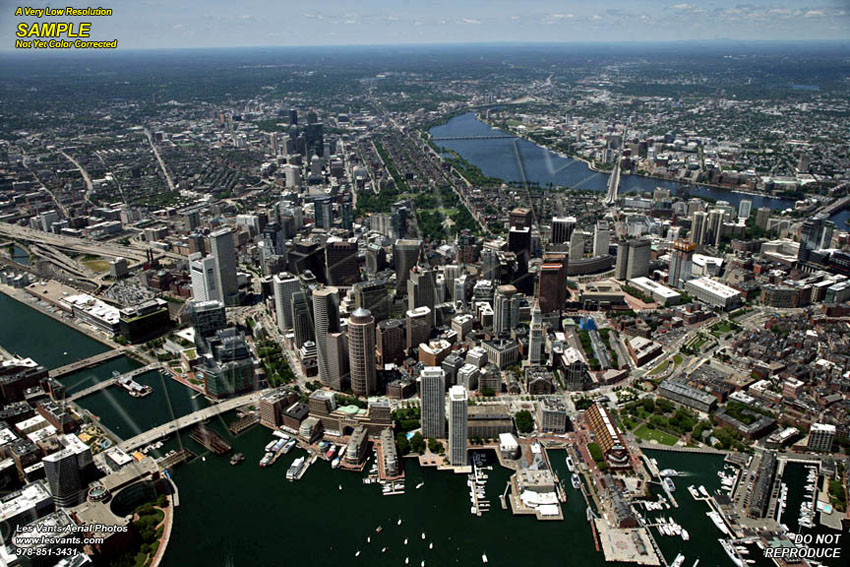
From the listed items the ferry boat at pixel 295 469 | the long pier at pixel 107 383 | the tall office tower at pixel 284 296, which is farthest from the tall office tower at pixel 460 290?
the long pier at pixel 107 383

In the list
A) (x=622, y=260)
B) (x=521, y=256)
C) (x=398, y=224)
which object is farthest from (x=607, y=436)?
(x=398, y=224)

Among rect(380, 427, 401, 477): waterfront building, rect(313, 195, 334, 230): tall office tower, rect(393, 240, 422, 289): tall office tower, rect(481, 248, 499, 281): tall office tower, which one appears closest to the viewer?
rect(380, 427, 401, 477): waterfront building

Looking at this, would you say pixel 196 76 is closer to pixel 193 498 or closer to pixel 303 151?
pixel 303 151

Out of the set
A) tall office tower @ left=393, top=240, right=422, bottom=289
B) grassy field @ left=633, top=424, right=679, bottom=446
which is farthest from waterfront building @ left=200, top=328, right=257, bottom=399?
grassy field @ left=633, top=424, right=679, bottom=446

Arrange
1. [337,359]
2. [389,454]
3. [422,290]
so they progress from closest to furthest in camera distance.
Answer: [389,454]
[337,359]
[422,290]

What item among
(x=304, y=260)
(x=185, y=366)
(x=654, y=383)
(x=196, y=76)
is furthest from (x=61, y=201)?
(x=196, y=76)

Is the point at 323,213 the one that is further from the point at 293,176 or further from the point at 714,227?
the point at 714,227

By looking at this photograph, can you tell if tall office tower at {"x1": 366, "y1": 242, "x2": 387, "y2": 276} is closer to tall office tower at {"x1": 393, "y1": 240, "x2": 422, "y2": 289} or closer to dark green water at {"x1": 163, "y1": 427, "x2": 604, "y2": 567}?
tall office tower at {"x1": 393, "y1": 240, "x2": 422, "y2": 289}
